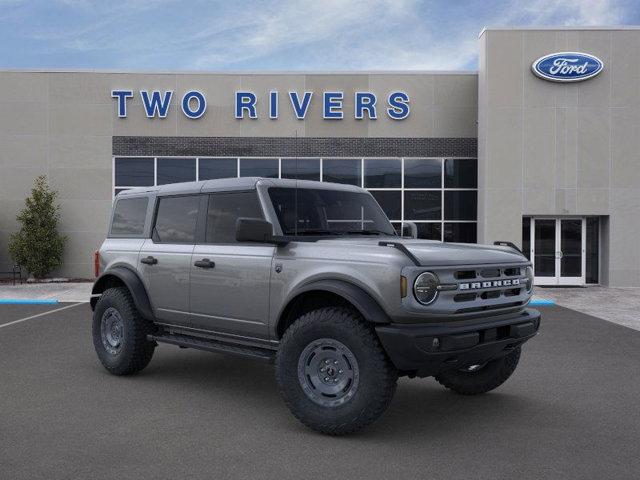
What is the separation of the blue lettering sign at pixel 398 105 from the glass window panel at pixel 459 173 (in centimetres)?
214

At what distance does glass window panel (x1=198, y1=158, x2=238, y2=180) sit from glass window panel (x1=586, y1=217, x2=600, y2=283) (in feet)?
38.1

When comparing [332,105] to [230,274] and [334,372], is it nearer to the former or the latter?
[230,274]

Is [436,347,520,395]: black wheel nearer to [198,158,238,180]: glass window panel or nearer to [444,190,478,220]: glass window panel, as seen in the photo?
[444,190,478,220]: glass window panel

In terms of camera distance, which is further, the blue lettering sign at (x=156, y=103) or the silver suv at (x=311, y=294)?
the blue lettering sign at (x=156, y=103)

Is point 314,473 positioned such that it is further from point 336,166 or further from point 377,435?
point 336,166

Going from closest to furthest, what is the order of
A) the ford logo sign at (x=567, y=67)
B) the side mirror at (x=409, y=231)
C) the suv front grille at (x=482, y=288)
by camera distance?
1. the suv front grille at (x=482, y=288)
2. the side mirror at (x=409, y=231)
3. the ford logo sign at (x=567, y=67)

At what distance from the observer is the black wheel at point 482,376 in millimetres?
5695

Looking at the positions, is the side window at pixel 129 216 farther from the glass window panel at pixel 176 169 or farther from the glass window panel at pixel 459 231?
the glass window panel at pixel 459 231

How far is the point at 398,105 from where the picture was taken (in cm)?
2011

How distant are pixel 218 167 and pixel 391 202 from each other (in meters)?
5.90

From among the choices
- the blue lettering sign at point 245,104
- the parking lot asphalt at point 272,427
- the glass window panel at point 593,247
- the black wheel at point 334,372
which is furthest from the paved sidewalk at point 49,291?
the glass window panel at point 593,247

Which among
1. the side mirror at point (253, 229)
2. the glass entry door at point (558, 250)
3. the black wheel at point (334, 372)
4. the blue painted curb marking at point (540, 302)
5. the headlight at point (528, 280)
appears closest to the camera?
the black wheel at point (334, 372)

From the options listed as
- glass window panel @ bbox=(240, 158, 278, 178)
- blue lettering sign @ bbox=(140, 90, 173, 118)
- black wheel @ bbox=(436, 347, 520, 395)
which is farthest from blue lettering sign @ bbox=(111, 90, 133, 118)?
black wheel @ bbox=(436, 347, 520, 395)

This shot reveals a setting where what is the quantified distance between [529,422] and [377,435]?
1.36m
